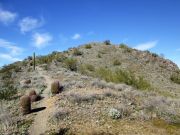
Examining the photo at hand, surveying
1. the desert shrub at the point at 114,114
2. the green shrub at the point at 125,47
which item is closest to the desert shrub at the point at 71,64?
the green shrub at the point at 125,47

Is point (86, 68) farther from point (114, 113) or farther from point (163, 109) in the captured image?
point (114, 113)

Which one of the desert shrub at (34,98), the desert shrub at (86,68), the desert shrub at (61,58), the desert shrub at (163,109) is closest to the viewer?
the desert shrub at (163,109)

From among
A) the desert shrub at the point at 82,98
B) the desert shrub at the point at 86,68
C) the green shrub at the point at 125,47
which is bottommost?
the desert shrub at the point at 82,98

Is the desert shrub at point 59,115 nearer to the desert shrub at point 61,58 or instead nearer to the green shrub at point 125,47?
the desert shrub at point 61,58

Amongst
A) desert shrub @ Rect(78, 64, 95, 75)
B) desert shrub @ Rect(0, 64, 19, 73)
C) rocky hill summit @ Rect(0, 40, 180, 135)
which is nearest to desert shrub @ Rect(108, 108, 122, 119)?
rocky hill summit @ Rect(0, 40, 180, 135)

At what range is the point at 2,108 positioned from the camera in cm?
2309

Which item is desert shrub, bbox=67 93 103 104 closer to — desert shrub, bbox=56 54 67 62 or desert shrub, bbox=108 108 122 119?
desert shrub, bbox=108 108 122 119

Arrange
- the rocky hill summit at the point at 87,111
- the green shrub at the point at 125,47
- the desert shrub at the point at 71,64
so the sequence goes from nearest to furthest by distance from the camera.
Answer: the rocky hill summit at the point at 87,111 → the desert shrub at the point at 71,64 → the green shrub at the point at 125,47

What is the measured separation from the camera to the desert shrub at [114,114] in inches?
735

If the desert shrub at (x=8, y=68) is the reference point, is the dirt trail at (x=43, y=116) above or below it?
below

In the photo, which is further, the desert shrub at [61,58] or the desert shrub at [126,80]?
the desert shrub at [61,58]

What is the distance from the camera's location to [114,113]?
18766 mm

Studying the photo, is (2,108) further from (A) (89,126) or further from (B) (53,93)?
(A) (89,126)

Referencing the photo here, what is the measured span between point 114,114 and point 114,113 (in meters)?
0.06
